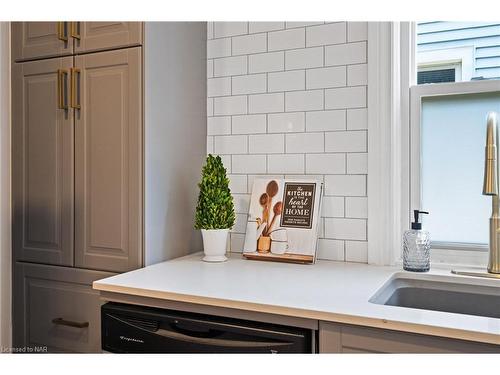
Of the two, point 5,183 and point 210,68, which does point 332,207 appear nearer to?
point 210,68

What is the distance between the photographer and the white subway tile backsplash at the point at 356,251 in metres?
1.75

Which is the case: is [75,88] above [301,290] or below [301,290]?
above

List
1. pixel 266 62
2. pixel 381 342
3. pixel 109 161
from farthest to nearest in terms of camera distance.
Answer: pixel 266 62, pixel 109 161, pixel 381 342

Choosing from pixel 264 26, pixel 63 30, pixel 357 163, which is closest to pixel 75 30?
pixel 63 30

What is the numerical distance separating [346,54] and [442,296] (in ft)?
3.19

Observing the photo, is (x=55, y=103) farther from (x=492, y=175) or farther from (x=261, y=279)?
(x=492, y=175)

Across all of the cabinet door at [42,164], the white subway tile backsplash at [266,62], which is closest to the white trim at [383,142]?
the white subway tile backsplash at [266,62]

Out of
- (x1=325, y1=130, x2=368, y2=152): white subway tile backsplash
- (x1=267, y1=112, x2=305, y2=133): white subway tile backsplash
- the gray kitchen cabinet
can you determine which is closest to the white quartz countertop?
the gray kitchen cabinet

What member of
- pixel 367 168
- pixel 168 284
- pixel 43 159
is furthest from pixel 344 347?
pixel 43 159

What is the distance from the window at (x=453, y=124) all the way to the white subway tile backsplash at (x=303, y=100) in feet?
1.20

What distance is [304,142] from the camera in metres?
1.85

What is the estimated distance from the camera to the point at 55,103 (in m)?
1.80

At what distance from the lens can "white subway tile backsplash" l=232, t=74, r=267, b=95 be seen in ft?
6.34

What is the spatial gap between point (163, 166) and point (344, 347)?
979 millimetres
